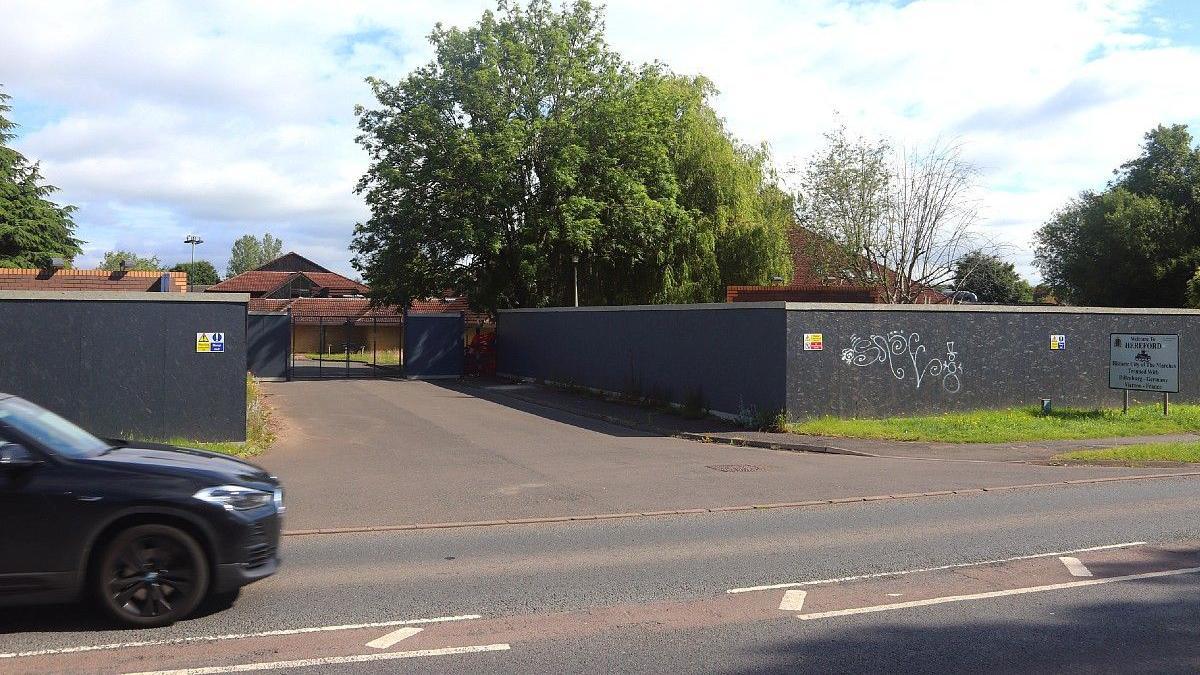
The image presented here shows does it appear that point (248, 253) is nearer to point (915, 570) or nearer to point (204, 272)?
point (204, 272)

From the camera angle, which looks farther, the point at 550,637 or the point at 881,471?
the point at 881,471

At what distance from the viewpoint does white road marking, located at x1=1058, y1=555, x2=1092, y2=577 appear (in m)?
7.41

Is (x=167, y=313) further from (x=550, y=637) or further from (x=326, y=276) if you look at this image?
(x=326, y=276)

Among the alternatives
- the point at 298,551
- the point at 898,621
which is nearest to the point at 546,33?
the point at 298,551

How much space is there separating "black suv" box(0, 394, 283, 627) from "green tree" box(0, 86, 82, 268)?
1749 inches

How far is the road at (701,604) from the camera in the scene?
544cm

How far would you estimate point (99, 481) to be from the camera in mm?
5996

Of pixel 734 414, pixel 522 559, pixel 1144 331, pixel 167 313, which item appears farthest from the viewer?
pixel 1144 331

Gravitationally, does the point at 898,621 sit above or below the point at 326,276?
below

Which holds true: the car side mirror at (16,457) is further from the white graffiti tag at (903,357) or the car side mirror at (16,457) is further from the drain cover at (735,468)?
the white graffiti tag at (903,357)

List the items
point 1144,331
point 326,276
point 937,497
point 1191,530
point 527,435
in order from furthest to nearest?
1. point 326,276
2. point 1144,331
3. point 527,435
4. point 937,497
5. point 1191,530

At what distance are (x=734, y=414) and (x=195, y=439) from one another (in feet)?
32.9

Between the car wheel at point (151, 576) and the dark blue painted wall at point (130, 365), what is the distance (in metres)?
9.26

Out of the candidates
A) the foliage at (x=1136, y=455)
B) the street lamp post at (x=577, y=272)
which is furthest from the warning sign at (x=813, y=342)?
the street lamp post at (x=577, y=272)
